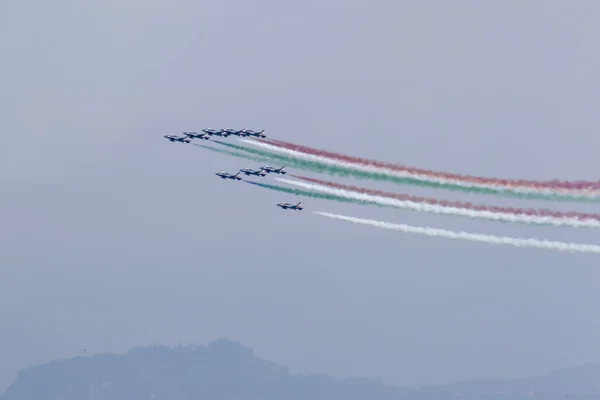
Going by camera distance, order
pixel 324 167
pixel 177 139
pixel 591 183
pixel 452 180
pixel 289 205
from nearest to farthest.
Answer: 1. pixel 591 183
2. pixel 452 180
3. pixel 324 167
4. pixel 289 205
5. pixel 177 139

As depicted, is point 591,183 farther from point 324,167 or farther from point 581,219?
point 324,167

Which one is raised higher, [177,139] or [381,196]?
[177,139]

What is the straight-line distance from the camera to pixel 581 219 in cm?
10725

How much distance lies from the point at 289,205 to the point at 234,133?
36.1 ft

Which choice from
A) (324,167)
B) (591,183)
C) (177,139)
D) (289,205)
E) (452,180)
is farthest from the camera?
(177,139)

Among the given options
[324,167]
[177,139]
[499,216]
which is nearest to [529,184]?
[499,216]

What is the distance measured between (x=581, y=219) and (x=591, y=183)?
357 cm

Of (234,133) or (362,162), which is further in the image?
(234,133)

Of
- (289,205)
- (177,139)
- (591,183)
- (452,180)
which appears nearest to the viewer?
(591,183)

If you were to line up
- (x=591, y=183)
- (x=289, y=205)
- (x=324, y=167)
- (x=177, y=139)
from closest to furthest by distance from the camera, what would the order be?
(x=591, y=183) → (x=324, y=167) → (x=289, y=205) → (x=177, y=139)

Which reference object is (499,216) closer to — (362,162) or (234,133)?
(362,162)

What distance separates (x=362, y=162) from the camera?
388 ft

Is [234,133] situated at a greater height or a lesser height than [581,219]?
greater

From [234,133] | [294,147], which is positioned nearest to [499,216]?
[294,147]
